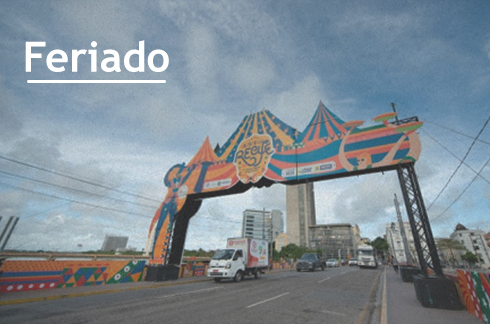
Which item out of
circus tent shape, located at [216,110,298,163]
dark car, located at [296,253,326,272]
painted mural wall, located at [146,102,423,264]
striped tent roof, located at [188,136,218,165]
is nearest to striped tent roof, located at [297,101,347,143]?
painted mural wall, located at [146,102,423,264]

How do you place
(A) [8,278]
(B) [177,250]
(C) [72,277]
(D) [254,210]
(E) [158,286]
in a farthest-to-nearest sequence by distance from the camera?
(D) [254,210] < (B) [177,250] < (E) [158,286] < (C) [72,277] < (A) [8,278]

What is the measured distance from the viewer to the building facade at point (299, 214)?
345 ft

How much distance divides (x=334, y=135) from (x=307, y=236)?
100 metres

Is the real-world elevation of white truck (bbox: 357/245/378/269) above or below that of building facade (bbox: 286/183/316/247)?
below

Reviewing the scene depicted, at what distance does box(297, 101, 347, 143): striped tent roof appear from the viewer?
1495 centimetres

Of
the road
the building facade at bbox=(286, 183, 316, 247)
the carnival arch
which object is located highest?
the building facade at bbox=(286, 183, 316, 247)

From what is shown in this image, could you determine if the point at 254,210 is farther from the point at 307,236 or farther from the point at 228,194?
the point at 228,194

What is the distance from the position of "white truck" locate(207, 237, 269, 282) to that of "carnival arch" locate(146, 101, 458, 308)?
381 centimetres

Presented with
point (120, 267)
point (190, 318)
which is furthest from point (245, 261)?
point (190, 318)

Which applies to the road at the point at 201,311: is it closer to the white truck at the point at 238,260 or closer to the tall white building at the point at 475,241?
the white truck at the point at 238,260

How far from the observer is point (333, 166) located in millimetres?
14148

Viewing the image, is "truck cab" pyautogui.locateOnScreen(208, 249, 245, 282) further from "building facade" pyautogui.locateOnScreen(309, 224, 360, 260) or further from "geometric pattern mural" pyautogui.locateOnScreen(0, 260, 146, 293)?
"building facade" pyautogui.locateOnScreen(309, 224, 360, 260)

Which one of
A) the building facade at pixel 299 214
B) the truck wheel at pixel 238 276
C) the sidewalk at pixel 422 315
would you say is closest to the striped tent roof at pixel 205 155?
the truck wheel at pixel 238 276

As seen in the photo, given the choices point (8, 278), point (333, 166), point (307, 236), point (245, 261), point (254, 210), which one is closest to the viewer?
point (8, 278)
